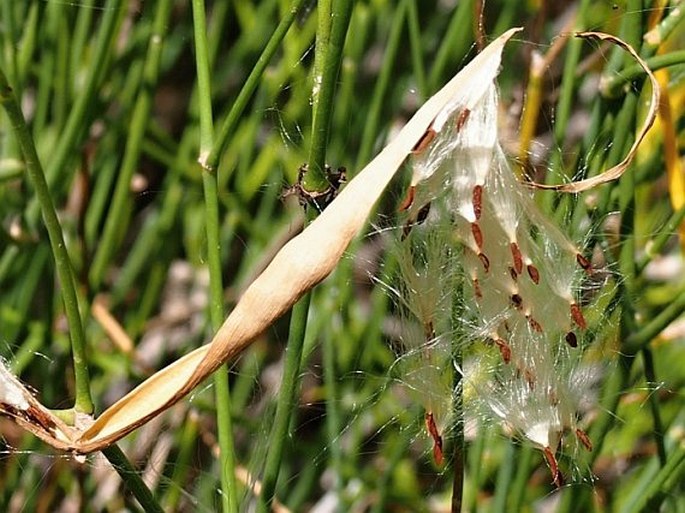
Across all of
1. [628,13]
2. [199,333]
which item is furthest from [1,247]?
[628,13]

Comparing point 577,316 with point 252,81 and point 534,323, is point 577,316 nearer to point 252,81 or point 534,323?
point 534,323

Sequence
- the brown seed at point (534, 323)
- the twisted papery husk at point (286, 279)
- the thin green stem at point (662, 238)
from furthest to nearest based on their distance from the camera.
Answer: the thin green stem at point (662, 238), the brown seed at point (534, 323), the twisted papery husk at point (286, 279)

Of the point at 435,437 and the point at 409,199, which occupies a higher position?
the point at 409,199

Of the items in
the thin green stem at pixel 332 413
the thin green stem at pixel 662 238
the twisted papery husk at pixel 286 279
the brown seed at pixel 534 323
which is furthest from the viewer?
the thin green stem at pixel 332 413

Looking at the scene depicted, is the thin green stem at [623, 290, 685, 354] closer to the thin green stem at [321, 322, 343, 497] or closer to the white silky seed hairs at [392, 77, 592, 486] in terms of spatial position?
the white silky seed hairs at [392, 77, 592, 486]

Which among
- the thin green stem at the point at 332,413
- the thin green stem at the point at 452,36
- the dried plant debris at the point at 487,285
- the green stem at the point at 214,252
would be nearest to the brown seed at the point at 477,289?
the dried plant debris at the point at 487,285

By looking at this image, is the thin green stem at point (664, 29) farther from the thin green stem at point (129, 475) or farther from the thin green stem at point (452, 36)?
the thin green stem at point (129, 475)

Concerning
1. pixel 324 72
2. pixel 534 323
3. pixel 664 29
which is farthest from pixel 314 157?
pixel 664 29
